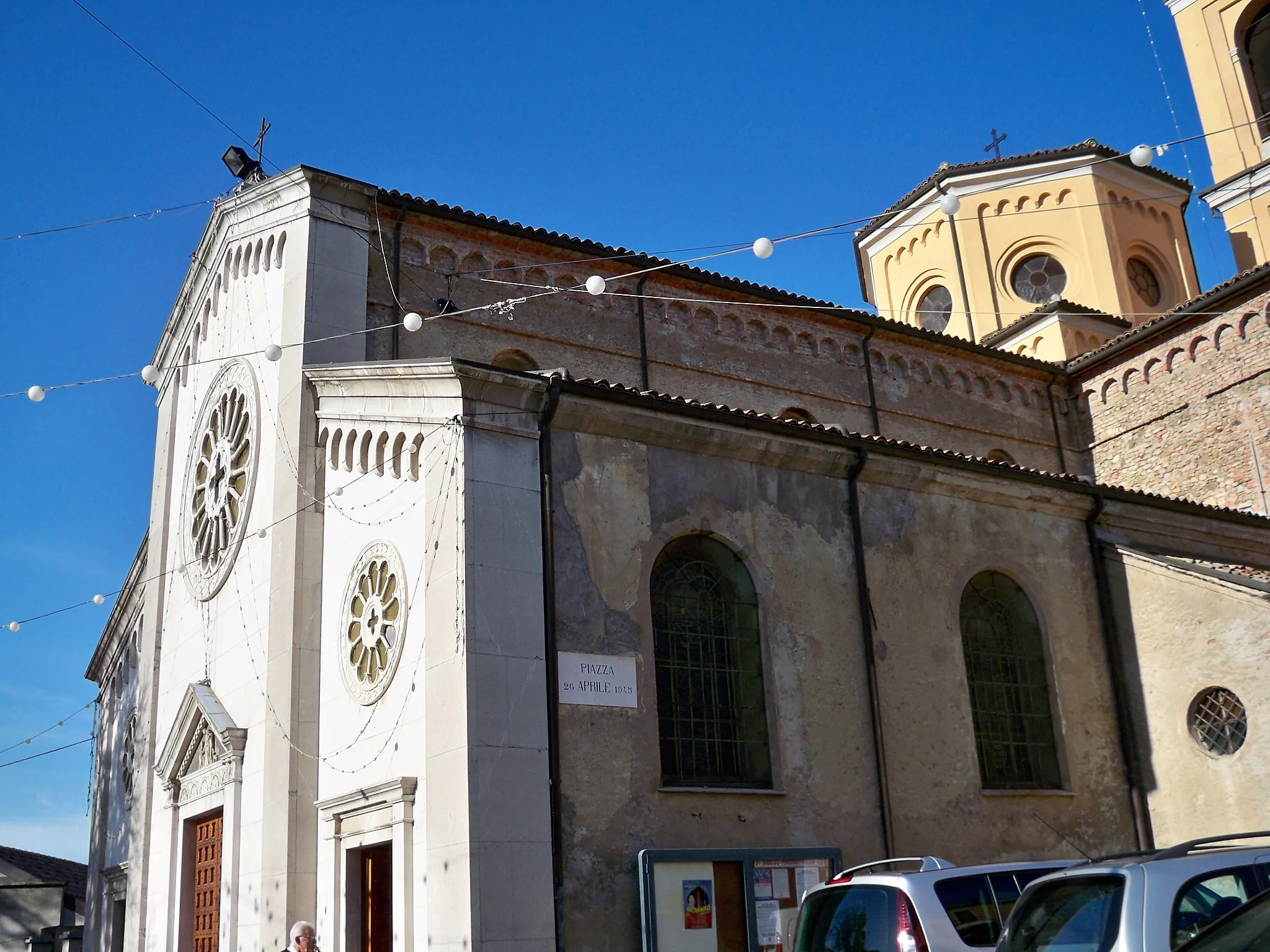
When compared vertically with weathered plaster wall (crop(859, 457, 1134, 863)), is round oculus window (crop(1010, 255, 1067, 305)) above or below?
above

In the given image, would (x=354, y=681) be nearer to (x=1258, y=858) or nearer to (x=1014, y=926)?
(x=1014, y=926)

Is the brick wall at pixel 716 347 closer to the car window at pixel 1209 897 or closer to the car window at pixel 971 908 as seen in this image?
the car window at pixel 971 908

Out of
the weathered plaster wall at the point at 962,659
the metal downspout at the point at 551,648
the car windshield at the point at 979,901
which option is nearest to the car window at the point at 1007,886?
the car windshield at the point at 979,901

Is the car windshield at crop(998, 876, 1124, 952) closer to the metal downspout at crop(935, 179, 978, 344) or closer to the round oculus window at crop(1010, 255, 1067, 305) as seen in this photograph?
the metal downspout at crop(935, 179, 978, 344)

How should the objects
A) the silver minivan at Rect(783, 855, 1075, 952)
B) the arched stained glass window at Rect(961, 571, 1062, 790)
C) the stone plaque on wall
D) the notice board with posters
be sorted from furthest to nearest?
1. the arched stained glass window at Rect(961, 571, 1062, 790)
2. the stone plaque on wall
3. the notice board with posters
4. the silver minivan at Rect(783, 855, 1075, 952)

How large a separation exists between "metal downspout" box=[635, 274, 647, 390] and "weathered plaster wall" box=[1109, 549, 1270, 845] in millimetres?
6728

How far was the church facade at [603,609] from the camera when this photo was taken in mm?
10703

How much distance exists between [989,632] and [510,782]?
6.91m

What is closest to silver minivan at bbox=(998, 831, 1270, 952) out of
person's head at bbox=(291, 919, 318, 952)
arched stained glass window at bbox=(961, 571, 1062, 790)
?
person's head at bbox=(291, 919, 318, 952)

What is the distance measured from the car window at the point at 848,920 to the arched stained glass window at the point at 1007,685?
20.9 ft

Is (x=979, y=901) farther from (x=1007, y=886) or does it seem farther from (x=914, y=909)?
(x=914, y=909)

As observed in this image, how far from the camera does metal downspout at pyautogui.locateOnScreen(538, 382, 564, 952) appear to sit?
401 inches

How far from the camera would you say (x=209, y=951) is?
13.5m

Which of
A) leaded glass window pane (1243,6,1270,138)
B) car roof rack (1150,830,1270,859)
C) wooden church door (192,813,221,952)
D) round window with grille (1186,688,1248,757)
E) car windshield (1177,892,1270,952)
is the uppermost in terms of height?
leaded glass window pane (1243,6,1270,138)
